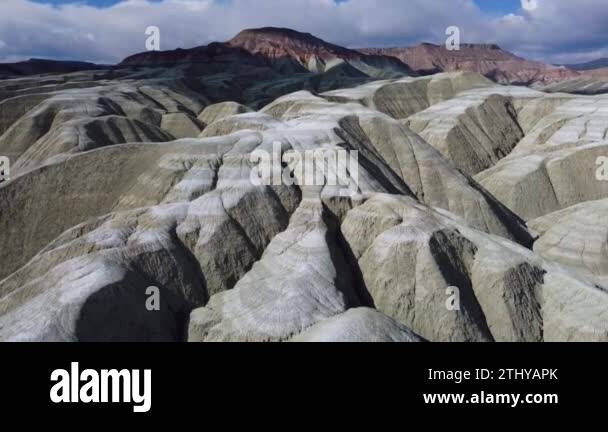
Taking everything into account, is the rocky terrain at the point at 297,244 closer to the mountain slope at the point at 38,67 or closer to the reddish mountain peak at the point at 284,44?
the mountain slope at the point at 38,67

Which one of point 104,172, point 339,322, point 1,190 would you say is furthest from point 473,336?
point 1,190

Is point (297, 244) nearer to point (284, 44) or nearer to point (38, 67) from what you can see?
point (38, 67)

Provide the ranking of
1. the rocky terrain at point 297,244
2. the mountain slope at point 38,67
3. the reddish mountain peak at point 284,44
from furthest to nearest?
the reddish mountain peak at point 284,44 < the mountain slope at point 38,67 < the rocky terrain at point 297,244

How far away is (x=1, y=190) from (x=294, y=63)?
121 meters

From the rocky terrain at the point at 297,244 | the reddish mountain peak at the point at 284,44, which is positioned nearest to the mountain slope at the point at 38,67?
the reddish mountain peak at the point at 284,44

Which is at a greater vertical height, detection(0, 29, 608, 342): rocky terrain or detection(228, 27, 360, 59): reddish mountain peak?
detection(228, 27, 360, 59): reddish mountain peak

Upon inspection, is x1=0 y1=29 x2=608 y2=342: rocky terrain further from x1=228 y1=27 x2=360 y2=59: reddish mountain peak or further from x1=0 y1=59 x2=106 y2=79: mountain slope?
x1=228 y1=27 x2=360 y2=59: reddish mountain peak

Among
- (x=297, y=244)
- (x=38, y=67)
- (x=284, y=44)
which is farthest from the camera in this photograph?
(x=284, y=44)

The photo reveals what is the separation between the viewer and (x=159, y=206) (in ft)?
84.0

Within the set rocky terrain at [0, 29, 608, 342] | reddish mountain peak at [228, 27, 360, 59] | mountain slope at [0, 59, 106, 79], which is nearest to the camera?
rocky terrain at [0, 29, 608, 342]

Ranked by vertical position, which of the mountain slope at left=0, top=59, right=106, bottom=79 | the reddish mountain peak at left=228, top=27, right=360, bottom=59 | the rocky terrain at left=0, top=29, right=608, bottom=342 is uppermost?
the reddish mountain peak at left=228, top=27, right=360, bottom=59

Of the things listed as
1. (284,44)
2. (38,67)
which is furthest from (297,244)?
(284,44)

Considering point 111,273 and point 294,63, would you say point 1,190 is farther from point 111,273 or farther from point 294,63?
point 294,63

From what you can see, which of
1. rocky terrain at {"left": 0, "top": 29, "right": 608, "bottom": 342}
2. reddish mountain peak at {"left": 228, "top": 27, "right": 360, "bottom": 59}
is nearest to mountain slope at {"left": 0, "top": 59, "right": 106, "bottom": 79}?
reddish mountain peak at {"left": 228, "top": 27, "right": 360, "bottom": 59}
